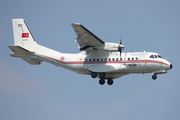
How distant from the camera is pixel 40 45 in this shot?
29.4 m

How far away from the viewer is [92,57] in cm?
2784

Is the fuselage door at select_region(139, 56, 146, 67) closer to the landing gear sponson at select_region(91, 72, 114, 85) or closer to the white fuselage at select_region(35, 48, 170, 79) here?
the white fuselage at select_region(35, 48, 170, 79)

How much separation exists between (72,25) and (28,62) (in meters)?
7.96

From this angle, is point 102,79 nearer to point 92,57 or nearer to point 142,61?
point 92,57

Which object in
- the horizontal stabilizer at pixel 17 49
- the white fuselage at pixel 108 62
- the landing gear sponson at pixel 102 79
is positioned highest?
the horizontal stabilizer at pixel 17 49

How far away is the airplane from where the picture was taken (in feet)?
86.5

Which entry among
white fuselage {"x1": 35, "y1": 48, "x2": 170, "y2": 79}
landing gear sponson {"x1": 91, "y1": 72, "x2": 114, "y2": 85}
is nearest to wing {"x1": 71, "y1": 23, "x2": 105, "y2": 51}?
white fuselage {"x1": 35, "y1": 48, "x2": 170, "y2": 79}

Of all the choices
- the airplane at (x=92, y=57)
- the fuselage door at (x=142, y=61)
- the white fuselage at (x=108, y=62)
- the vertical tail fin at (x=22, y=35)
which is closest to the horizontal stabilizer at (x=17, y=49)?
the airplane at (x=92, y=57)

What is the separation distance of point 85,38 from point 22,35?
25.1 ft

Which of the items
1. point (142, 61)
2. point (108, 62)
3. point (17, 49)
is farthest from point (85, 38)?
point (17, 49)

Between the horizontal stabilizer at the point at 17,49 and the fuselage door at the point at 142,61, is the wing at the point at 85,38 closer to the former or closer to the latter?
the fuselage door at the point at 142,61

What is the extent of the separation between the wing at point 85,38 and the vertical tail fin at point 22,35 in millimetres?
5855

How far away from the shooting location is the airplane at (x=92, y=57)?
26.4 m

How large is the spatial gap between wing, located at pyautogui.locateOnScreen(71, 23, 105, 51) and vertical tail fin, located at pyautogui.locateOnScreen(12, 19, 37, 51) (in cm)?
585
